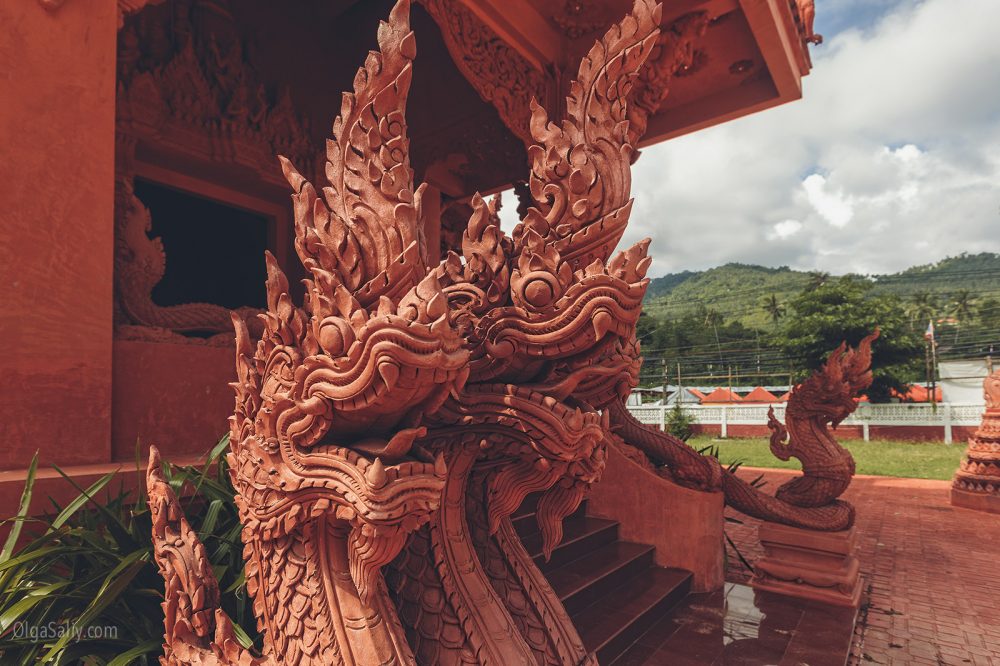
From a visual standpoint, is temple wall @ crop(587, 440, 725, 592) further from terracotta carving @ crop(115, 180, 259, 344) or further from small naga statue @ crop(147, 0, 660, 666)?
terracotta carving @ crop(115, 180, 259, 344)

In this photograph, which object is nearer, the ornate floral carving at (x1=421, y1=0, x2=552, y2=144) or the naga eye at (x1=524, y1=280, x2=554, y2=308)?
the naga eye at (x1=524, y1=280, x2=554, y2=308)

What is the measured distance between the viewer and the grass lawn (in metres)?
10.7

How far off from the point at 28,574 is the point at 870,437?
19251 mm

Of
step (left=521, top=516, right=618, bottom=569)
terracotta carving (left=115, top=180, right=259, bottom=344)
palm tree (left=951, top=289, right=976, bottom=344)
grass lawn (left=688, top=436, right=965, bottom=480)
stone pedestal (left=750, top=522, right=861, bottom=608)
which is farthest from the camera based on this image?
palm tree (left=951, top=289, right=976, bottom=344)

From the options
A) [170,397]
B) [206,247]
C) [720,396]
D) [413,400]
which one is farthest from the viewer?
[720,396]

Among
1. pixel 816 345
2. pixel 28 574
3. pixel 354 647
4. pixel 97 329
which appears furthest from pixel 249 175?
pixel 816 345

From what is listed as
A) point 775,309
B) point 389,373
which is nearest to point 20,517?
point 389,373

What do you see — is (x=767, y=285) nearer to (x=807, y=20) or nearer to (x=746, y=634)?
(x=807, y=20)

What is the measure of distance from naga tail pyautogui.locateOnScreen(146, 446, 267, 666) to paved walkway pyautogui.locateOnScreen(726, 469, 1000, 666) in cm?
318

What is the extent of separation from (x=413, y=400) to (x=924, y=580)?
4.97 m

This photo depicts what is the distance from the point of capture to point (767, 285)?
190 feet

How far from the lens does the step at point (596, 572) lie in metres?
3.03

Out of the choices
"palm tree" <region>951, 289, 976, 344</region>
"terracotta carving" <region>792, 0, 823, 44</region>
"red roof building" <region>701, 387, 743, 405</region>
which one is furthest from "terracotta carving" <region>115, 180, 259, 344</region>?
"palm tree" <region>951, 289, 976, 344</region>

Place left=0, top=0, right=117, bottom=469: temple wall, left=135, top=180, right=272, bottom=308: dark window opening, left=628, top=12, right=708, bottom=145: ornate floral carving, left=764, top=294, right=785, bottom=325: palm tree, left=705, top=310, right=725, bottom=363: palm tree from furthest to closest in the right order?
left=764, top=294, right=785, bottom=325: palm tree
left=705, top=310, right=725, bottom=363: palm tree
left=135, top=180, right=272, bottom=308: dark window opening
left=628, top=12, right=708, bottom=145: ornate floral carving
left=0, top=0, right=117, bottom=469: temple wall
